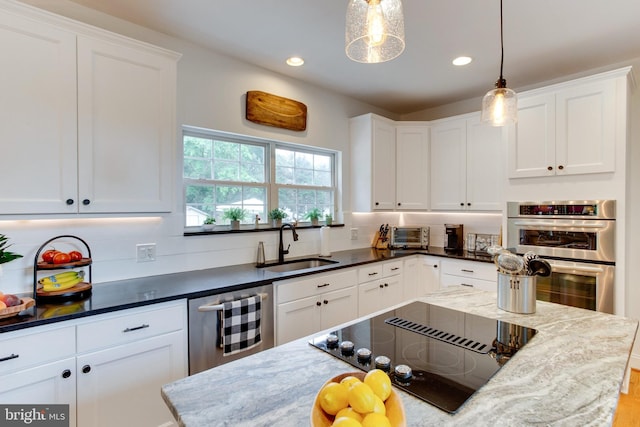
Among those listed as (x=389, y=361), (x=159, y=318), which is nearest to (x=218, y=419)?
(x=389, y=361)

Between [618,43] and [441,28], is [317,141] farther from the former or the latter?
[618,43]

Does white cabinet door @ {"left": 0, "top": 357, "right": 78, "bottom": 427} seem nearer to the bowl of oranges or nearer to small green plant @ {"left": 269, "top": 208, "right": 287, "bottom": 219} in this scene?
the bowl of oranges

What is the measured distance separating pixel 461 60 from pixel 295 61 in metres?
1.40

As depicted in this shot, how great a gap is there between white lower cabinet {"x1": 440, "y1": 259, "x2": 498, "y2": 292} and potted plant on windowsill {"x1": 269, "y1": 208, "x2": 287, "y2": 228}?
169 cm

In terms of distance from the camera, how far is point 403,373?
0.97 meters

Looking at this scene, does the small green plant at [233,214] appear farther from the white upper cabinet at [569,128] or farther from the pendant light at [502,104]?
the white upper cabinet at [569,128]

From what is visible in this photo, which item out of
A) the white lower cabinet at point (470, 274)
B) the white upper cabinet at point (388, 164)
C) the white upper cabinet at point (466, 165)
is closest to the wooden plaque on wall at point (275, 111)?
the white upper cabinet at point (388, 164)

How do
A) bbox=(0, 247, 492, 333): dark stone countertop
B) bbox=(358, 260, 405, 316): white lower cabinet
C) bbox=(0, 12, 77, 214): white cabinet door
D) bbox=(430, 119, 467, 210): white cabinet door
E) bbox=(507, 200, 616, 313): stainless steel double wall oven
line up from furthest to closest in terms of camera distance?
bbox=(430, 119, 467, 210): white cabinet door
bbox=(358, 260, 405, 316): white lower cabinet
bbox=(507, 200, 616, 313): stainless steel double wall oven
bbox=(0, 12, 77, 214): white cabinet door
bbox=(0, 247, 492, 333): dark stone countertop

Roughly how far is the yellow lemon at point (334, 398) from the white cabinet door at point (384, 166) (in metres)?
2.95

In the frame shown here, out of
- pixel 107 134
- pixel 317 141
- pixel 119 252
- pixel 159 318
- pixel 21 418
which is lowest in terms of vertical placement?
pixel 21 418

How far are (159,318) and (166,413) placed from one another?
54 cm

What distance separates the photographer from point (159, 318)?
Answer: 67.3 inches

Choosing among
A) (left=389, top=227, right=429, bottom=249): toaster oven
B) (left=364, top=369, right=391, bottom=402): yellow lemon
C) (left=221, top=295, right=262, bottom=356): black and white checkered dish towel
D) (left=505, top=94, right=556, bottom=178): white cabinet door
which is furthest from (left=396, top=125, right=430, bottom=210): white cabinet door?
(left=364, top=369, right=391, bottom=402): yellow lemon

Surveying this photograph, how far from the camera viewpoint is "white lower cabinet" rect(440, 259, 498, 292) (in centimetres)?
296
